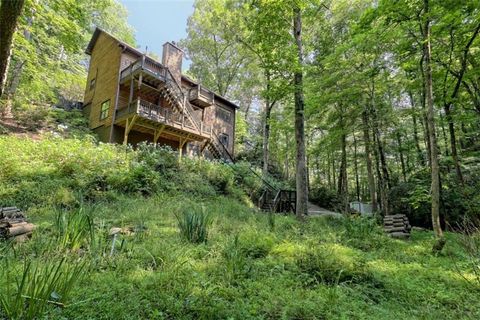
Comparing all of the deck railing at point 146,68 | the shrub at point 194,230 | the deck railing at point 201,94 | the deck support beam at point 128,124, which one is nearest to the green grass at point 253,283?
the shrub at point 194,230

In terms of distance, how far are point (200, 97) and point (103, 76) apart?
6471mm

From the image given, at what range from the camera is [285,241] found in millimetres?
5348

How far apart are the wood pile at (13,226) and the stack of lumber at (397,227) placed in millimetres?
9464

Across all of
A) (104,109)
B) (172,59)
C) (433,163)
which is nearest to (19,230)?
(433,163)

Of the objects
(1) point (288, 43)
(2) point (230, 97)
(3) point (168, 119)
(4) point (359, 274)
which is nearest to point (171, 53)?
(3) point (168, 119)

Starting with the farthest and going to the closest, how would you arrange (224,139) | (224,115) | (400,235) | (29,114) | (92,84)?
(224,115)
(224,139)
(92,84)
(29,114)
(400,235)

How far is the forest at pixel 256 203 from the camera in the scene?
294cm

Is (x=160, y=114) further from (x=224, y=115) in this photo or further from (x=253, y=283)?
(x=253, y=283)

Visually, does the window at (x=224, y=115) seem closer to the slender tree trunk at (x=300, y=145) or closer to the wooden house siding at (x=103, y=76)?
the wooden house siding at (x=103, y=76)

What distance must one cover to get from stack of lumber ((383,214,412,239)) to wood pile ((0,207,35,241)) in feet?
31.1

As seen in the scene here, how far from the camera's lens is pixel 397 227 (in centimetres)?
894

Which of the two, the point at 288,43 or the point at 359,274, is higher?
the point at 288,43

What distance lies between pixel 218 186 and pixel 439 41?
10.1 metres

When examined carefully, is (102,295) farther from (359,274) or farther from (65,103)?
(65,103)
